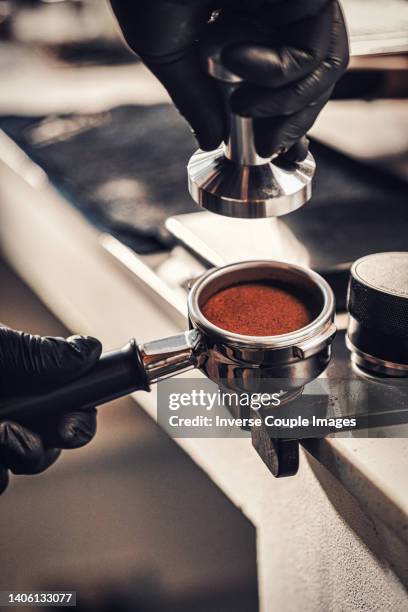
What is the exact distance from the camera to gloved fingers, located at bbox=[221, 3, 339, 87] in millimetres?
544

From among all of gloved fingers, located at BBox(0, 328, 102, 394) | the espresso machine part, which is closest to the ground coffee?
the espresso machine part

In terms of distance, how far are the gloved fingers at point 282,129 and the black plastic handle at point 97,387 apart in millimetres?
212

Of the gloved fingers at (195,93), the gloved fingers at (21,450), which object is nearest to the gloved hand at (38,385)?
the gloved fingers at (21,450)


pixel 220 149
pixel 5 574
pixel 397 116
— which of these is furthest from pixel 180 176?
pixel 5 574

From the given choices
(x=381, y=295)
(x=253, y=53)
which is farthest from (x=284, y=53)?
(x=381, y=295)

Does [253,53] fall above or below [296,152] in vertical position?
above

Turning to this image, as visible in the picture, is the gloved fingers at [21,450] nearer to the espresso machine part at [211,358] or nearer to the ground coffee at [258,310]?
the espresso machine part at [211,358]

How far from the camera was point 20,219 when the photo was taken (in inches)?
50.2

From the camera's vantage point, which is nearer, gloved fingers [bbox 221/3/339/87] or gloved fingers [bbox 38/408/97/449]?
gloved fingers [bbox 221/3/339/87]

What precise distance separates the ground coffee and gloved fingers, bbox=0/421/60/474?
0.20 meters

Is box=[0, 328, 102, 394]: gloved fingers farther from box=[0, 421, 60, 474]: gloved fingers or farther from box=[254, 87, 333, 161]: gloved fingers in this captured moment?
box=[254, 87, 333, 161]: gloved fingers

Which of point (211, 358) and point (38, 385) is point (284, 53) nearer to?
point (211, 358)

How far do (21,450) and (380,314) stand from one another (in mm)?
357

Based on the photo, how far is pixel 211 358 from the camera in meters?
0.64
